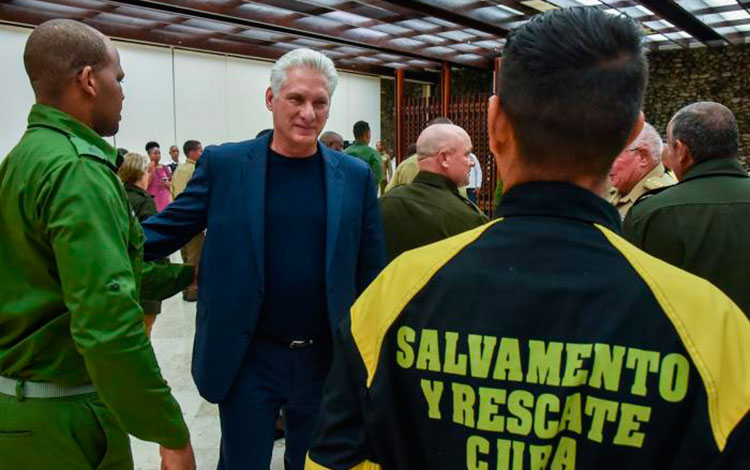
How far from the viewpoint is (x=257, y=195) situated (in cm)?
179

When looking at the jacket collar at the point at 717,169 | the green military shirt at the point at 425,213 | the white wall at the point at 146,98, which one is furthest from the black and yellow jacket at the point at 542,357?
the white wall at the point at 146,98

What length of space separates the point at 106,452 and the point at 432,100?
49.7 ft

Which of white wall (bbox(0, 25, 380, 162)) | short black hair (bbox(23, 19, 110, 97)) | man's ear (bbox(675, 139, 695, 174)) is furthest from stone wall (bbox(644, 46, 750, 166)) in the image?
short black hair (bbox(23, 19, 110, 97))

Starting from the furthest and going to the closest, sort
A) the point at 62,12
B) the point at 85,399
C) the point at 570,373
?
1. the point at 62,12
2. the point at 85,399
3. the point at 570,373

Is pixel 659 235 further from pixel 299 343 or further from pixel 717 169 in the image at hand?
pixel 299 343

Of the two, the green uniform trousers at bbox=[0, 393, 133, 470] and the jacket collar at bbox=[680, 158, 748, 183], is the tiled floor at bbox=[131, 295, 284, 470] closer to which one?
the green uniform trousers at bbox=[0, 393, 133, 470]

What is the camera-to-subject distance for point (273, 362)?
5.94 feet

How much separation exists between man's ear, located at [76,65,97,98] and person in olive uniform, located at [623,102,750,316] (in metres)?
1.76

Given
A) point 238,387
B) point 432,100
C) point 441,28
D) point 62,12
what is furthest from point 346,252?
point 432,100

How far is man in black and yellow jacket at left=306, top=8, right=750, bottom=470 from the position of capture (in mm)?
690

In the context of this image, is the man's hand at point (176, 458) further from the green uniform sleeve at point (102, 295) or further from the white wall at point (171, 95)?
the white wall at point (171, 95)

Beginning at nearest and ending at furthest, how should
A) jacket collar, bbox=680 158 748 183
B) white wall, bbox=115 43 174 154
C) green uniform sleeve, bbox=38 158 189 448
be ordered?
1. green uniform sleeve, bbox=38 158 189 448
2. jacket collar, bbox=680 158 748 183
3. white wall, bbox=115 43 174 154

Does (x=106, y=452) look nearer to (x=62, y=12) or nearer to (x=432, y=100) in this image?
(x=62, y=12)

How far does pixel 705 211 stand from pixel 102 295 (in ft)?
6.22
